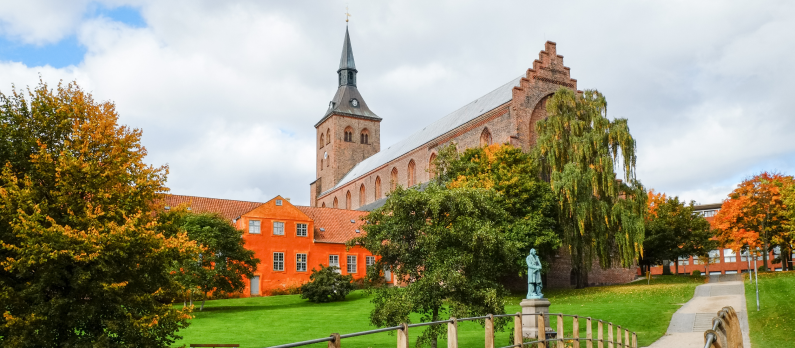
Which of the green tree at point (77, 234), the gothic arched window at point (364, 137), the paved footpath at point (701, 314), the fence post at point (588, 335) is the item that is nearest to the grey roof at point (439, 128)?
the gothic arched window at point (364, 137)

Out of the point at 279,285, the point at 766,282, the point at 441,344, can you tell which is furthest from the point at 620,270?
the point at 441,344

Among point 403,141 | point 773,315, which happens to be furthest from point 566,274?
point 403,141

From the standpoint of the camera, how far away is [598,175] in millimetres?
33844

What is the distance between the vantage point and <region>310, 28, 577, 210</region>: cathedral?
43.3m

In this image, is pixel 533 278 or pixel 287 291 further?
pixel 287 291

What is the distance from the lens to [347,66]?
78375mm

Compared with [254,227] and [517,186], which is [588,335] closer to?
[517,186]

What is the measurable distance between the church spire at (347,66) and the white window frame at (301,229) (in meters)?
36.1

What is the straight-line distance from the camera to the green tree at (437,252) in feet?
59.5

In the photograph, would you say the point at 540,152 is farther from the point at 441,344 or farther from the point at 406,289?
the point at 406,289

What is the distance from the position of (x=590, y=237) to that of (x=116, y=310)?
2485 centimetres

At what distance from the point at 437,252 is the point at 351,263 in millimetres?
28865

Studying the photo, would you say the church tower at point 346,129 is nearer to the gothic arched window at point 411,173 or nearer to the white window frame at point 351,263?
the gothic arched window at point 411,173

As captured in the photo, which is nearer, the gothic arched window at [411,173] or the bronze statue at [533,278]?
the bronze statue at [533,278]
